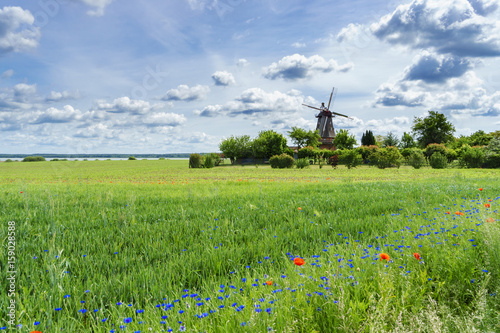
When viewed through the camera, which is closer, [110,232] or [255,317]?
[255,317]

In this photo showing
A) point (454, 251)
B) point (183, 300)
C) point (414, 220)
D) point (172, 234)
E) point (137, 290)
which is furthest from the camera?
point (414, 220)

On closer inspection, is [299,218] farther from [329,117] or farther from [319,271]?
[329,117]

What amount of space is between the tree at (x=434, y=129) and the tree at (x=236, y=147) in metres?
51.4

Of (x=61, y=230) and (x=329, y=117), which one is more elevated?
(x=329, y=117)

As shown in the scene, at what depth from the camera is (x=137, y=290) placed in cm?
312

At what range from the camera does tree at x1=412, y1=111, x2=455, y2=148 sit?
79.2 meters

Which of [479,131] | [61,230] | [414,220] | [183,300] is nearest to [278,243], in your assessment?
[183,300]

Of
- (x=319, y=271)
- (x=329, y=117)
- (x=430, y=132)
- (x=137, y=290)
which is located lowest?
(x=137, y=290)

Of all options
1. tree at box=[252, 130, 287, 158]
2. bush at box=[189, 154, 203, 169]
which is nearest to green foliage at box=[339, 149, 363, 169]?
bush at box=[189, 154, 203, 169]

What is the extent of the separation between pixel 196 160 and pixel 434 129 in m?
68.6

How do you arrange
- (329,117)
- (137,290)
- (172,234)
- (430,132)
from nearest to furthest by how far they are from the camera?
(137,290) → (172,234) → (430,132) → (329,117)

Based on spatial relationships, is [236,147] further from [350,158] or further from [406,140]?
[406,140]

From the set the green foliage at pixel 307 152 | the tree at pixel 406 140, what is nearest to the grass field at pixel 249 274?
the green foliage at pixel 307 152

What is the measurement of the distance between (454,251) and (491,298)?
855mm
